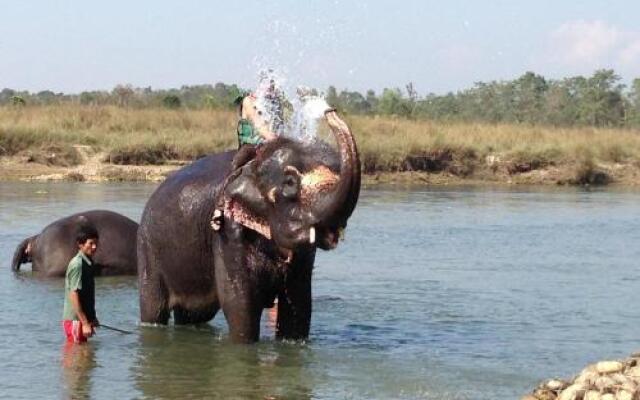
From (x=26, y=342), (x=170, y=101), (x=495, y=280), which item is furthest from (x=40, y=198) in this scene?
(x=170, y=101)

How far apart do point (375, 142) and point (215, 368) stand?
82.2ft

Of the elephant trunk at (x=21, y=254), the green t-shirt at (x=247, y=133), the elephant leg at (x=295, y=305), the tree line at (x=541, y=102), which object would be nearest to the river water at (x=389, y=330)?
the elephant leg at (x=295, y=305)

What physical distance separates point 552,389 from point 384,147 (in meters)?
26.1

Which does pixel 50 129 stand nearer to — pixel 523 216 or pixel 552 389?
pixel 523 216

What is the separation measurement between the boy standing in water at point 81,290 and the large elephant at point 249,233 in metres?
0.67

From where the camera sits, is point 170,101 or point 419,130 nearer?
point 419,130

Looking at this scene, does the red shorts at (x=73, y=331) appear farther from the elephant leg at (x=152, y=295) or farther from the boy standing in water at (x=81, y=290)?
the elephant leg at (x=152, y=295)

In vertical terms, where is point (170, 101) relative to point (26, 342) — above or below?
above

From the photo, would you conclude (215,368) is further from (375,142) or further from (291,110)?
(375,142)

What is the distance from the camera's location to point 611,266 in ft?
53.6

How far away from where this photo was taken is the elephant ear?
9312 mm

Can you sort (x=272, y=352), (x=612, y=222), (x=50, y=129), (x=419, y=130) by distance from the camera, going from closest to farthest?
1. (x=272, y=352)
2. (x=612, y=222)
3. (x=50, y=129)
4. (x=419, y=130)

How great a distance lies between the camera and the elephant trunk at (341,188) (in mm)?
8203

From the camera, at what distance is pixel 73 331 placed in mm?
10273
